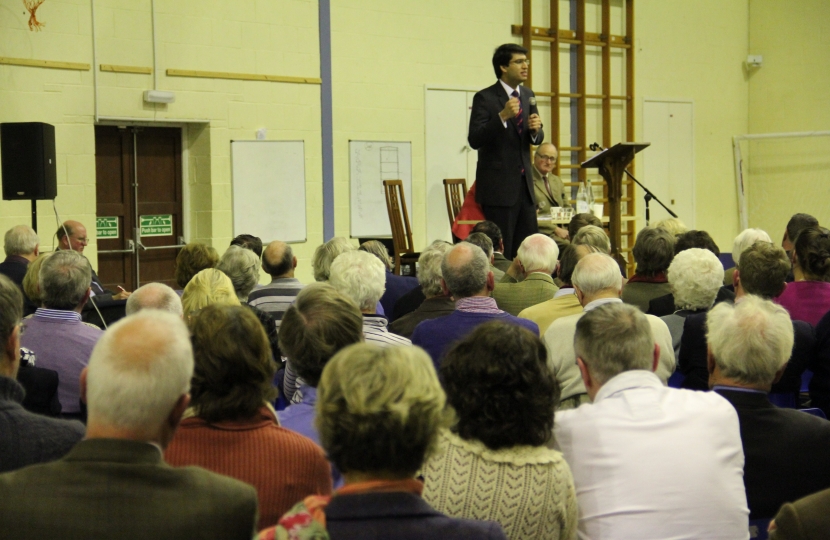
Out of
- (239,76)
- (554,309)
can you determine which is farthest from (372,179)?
(554,309)

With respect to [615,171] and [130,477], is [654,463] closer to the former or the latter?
[130,477]

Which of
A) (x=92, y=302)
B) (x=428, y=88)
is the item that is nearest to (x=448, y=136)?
(x=428, y=88)

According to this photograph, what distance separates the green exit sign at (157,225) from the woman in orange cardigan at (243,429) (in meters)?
6.00

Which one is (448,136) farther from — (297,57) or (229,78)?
(229,78)

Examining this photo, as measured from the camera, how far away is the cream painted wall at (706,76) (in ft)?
35.1

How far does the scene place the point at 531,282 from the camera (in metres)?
4.07

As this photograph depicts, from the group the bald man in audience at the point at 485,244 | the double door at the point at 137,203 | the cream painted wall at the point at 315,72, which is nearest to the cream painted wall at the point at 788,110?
the cream painted wall at the point at 315,72

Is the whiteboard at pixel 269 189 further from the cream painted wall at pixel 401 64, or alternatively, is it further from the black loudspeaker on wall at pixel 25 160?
the black loudspeaker on wall at pixel 25 160

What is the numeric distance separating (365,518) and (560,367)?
1.71 metres

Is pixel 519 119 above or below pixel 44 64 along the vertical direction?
below

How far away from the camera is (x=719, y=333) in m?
2.30

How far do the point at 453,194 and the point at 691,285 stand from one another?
5313 mm

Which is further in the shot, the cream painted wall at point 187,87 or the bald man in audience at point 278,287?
the cream painted wall at point 187,87

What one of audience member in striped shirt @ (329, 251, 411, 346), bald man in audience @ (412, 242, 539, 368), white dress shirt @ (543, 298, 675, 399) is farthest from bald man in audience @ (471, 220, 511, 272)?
white dress shirt @ (543, 298, 675, 399)
